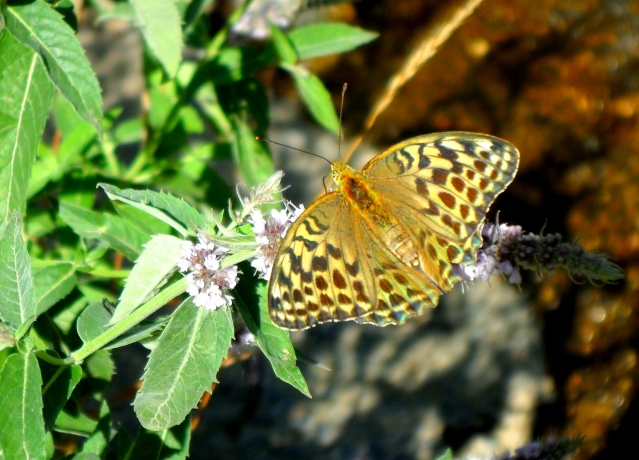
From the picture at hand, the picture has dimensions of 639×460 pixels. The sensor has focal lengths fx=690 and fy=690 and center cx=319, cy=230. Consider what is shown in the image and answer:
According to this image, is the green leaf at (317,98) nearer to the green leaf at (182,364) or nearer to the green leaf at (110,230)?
the green leaf at (110,230)

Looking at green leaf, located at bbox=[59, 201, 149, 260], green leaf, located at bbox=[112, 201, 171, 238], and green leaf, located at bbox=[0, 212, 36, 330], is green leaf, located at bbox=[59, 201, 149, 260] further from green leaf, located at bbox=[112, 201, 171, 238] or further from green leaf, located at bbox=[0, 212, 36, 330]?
green leaf, located at bbox=[0, 212, 36, 330]

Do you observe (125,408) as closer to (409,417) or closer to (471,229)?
(409,417)

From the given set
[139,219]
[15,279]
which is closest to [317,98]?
[139,219]

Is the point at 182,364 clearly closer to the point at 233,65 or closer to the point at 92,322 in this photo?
the point at 92,322

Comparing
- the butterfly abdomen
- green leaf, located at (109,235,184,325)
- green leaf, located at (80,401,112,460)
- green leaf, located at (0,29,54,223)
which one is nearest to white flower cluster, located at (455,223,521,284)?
the butterfly abdomen

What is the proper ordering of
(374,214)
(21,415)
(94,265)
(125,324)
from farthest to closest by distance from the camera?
(94,265) → (374,214) → (125,324) → (21,415)

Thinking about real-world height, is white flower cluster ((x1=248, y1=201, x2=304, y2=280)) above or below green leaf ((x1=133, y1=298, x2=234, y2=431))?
above
